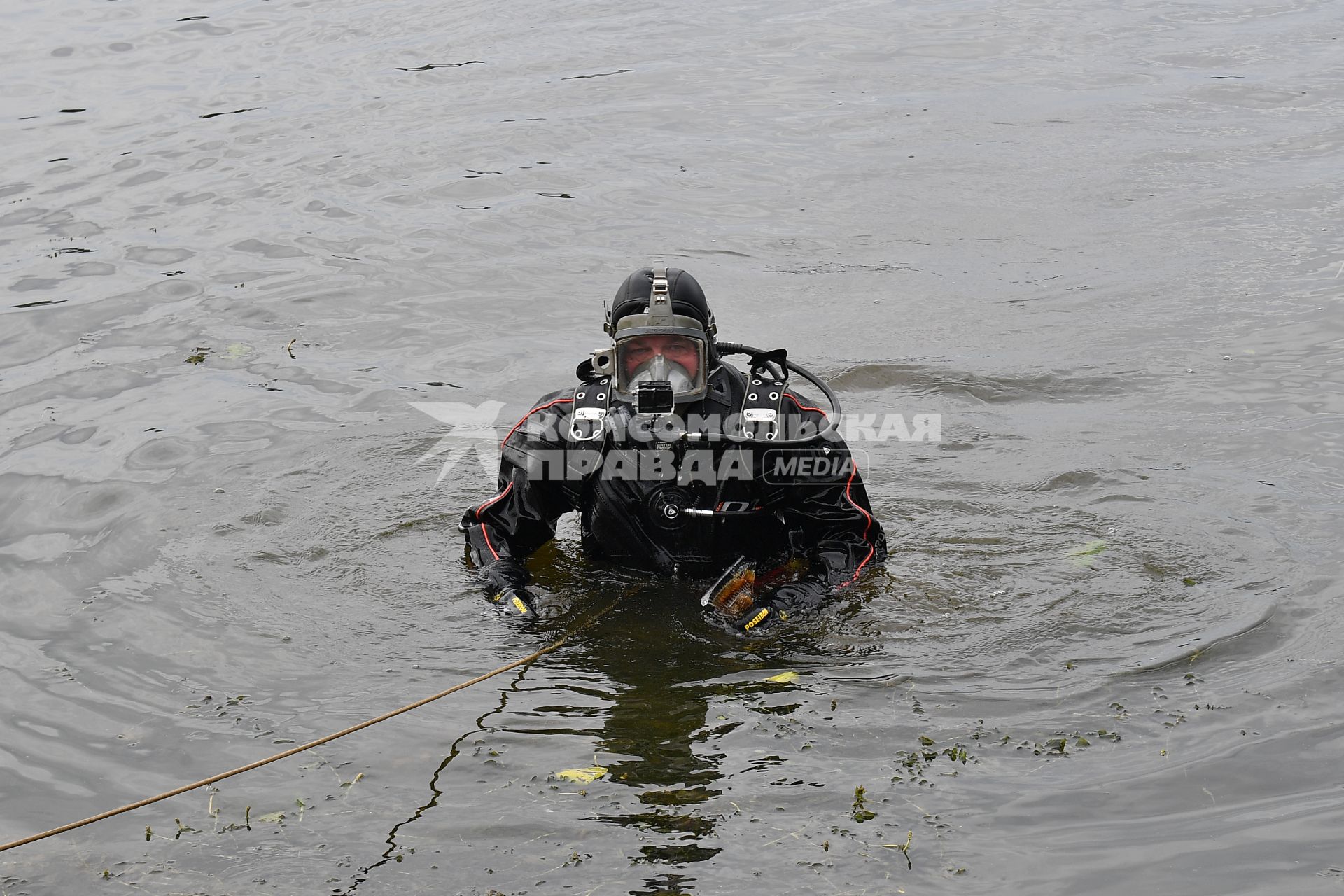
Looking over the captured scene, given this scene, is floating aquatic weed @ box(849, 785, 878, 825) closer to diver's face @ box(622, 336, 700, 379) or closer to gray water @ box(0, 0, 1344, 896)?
gray water @ box(0, 0, 1344, 896)

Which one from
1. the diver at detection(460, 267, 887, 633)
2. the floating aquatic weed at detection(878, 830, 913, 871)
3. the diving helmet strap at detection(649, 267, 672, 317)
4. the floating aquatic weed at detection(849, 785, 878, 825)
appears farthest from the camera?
the diver at detection(460, 267, 887, 633)

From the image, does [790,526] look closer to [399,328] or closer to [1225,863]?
[1225,863]

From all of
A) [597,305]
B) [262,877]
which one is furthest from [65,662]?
[597,305]

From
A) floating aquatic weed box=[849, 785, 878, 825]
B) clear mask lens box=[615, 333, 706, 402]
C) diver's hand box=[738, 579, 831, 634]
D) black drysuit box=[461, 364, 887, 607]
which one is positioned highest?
clear mask lens box=[615, 333, 706, 402]

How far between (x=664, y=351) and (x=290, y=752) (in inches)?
81.9

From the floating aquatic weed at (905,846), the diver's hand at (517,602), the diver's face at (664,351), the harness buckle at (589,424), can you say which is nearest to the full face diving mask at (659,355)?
the diver's face at (664,351)

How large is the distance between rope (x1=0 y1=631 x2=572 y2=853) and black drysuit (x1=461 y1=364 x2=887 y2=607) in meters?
0.33

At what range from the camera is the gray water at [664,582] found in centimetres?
405

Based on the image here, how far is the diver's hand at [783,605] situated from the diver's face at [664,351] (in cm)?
99

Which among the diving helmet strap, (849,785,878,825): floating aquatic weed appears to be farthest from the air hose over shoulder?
(849,785,878,825): floating aquatic weed

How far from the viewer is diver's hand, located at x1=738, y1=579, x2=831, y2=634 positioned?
17.1ft

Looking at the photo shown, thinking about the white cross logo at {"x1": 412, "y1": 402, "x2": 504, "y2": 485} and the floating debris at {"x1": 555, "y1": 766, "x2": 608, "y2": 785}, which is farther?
the white cross logo at {"x1": 412, "y1": 402, "x2": 504, "y2": 485}

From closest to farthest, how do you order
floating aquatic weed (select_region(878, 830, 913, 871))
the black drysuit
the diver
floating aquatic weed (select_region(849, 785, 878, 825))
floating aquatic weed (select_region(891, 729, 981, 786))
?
floating aquatic weed (select_region(878, 830, 913, 871)) < floating aquatic weed (select_region(849, 785, 878, 825)) < floating aquatic weed (select_region(891, 729, 981, 786)) < the diver < the black drysuit

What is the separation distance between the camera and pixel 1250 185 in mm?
11438
